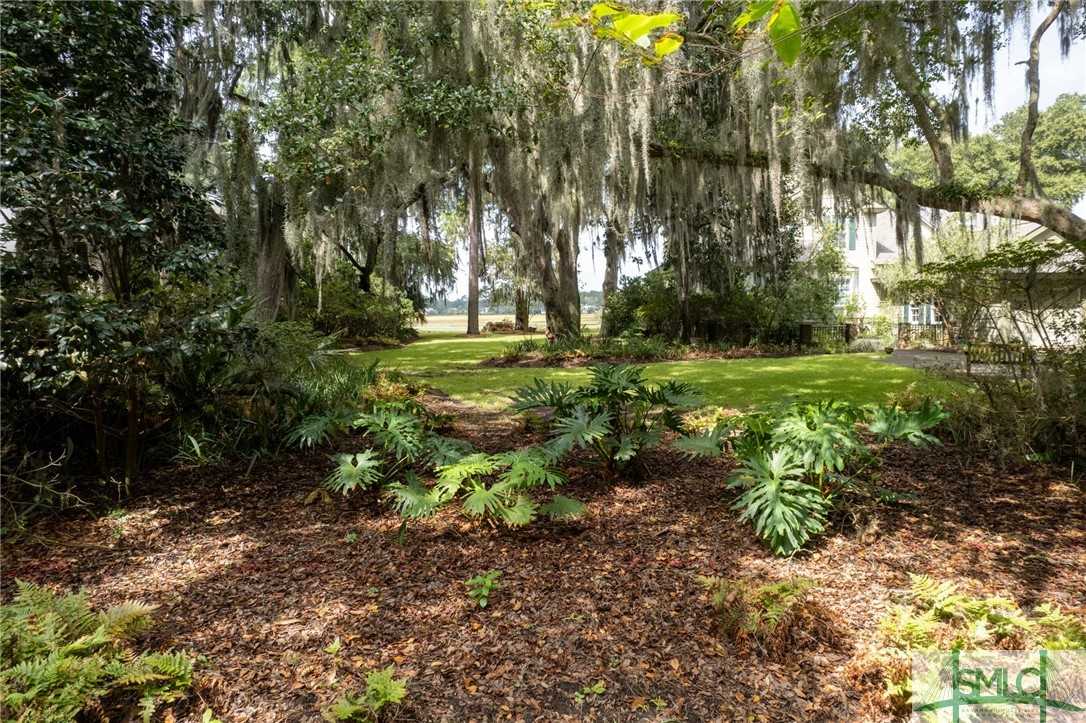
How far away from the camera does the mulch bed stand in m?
2.12

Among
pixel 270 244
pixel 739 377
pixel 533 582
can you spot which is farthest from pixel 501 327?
pixel 533 582

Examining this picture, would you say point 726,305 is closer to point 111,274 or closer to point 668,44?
point 111,274

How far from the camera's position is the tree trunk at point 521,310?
24.7 metres

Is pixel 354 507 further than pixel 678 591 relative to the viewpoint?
Yes

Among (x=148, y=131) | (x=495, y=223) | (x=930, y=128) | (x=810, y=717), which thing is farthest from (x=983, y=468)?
(x=495, y=223)

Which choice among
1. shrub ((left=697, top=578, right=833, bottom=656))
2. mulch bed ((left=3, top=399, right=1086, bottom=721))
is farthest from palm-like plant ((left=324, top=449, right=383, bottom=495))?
shrub ((left=697, top=578, right=833, bottom=656))

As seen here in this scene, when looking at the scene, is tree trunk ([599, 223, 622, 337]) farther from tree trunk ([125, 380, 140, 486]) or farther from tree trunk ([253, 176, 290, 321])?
tree trunk ([125, 380, 140, 486])

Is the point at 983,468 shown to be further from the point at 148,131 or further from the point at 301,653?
the point at 148,131

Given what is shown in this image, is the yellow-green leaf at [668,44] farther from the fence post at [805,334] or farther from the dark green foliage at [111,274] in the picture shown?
the fence post at [805,334]

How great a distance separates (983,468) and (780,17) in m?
4.38

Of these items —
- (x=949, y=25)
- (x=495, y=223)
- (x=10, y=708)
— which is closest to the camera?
(x=10, y=708)

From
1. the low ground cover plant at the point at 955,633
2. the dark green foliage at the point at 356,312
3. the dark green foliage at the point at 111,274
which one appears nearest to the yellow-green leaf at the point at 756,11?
the low ground cover plant at the point at 955,633

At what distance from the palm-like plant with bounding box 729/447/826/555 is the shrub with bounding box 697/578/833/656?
0.50 metres

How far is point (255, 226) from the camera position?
1048 cm
